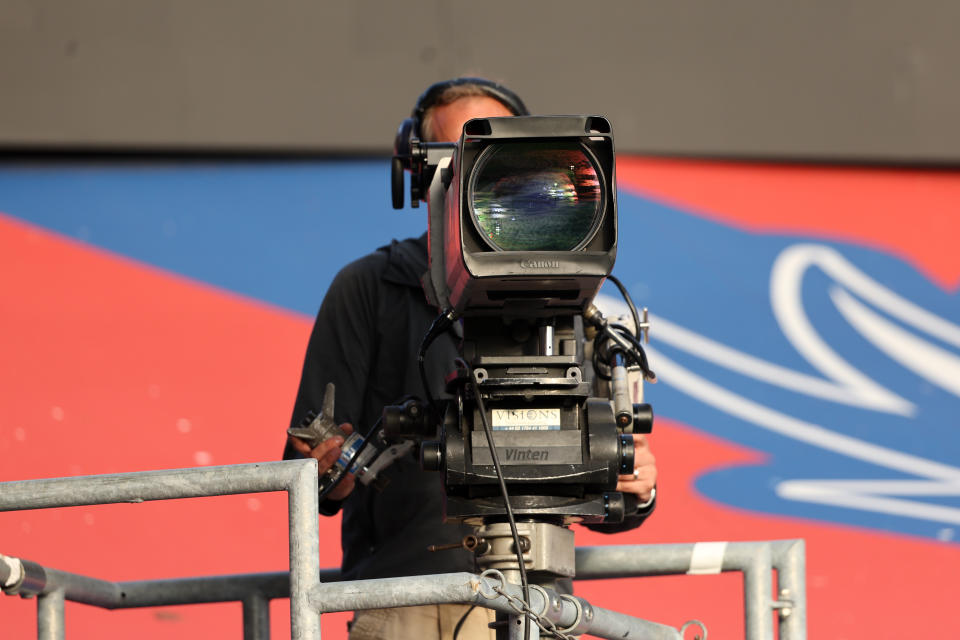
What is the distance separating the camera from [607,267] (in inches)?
41.9

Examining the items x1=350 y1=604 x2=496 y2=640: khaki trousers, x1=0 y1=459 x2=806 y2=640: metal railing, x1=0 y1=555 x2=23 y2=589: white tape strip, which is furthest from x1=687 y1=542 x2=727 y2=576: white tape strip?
x1=0 y1=555 x2=23 y2=589: white tape strip

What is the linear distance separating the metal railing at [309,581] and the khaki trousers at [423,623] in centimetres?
13

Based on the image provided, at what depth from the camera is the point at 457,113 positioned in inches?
65.2

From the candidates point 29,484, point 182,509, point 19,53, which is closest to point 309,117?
point 19,53

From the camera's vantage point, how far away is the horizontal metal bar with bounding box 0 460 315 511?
107cm

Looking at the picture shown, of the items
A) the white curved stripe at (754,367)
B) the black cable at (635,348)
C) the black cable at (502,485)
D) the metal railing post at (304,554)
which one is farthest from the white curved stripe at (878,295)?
the metal railing post at (304,554)

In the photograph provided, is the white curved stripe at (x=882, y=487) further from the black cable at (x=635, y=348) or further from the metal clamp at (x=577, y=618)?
the metal clamp at (x=577, y=618)

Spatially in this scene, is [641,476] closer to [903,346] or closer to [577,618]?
[577,618]

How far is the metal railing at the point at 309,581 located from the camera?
1015 mm

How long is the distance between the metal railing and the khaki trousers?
0.42 feet

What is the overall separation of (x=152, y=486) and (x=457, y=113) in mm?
778

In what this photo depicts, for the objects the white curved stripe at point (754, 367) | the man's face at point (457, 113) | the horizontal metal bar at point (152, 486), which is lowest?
the horizontal metal bar at point (152, 486)

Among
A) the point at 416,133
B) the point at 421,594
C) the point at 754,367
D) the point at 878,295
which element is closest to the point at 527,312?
the point at 421,594

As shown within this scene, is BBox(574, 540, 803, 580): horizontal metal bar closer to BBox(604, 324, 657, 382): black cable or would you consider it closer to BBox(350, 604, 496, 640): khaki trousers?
BBox(350, 604, 496, 640): khaki trousers
